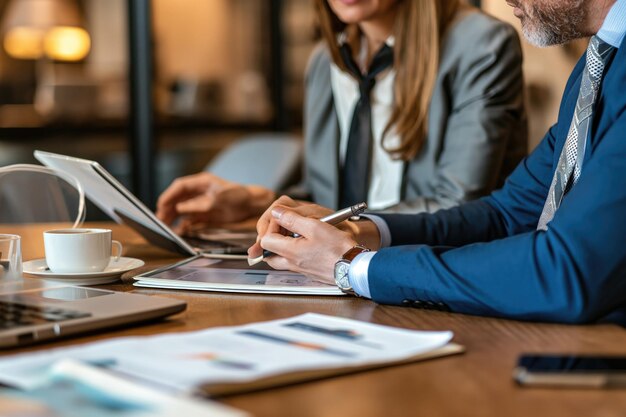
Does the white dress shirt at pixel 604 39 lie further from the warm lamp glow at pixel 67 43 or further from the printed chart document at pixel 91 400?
the warm lamp glow at pixel 67 43

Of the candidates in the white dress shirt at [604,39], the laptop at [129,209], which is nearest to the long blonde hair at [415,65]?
the laptop at [129,209]

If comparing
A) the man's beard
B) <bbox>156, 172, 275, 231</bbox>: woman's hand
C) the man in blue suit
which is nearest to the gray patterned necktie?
the man in blue suit

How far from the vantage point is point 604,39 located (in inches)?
50.7

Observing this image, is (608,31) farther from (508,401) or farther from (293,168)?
(293,168)

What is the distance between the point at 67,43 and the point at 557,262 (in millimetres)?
3934

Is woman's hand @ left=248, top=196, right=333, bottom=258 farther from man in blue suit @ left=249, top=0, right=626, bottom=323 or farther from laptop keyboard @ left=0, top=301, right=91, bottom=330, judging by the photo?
laptop keyboard @ left=0, top=301, right=91, bottom=330

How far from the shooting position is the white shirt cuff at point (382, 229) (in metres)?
1.54

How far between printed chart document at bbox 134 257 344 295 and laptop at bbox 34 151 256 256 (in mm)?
115

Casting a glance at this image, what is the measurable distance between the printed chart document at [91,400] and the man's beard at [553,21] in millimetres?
999

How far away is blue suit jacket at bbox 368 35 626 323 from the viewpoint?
40.9 inches

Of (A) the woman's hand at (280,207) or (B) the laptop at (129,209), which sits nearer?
(A) the woman's hand at (280,207)

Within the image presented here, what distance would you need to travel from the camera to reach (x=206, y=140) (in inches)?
205

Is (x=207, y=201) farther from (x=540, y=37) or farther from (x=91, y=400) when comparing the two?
(x=91, y=400)

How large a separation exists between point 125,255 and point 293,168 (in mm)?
1789
